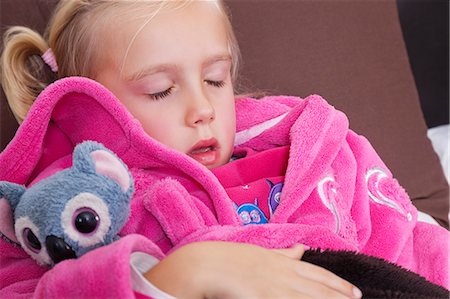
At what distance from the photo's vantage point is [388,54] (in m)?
1.56

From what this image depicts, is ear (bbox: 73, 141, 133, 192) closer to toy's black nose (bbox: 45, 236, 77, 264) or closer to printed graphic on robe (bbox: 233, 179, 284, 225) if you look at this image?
toy's black nose (bbox: 45, 236, 77, 264)

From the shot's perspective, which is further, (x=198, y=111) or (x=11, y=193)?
(x=198, y=111)

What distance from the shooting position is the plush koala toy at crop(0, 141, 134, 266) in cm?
78

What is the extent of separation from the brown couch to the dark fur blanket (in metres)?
0.64

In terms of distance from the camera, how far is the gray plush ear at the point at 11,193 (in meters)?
0.84

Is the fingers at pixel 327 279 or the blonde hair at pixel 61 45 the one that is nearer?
the fingers at pixel 327 279

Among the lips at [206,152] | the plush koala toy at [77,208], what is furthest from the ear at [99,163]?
the lips at [206,152]

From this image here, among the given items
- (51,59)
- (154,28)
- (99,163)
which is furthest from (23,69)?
(99,163)

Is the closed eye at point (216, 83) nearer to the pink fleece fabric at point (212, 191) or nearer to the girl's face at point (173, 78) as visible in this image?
the girl's face at point (173, 78)

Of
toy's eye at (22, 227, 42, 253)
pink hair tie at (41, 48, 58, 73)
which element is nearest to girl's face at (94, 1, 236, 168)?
pink hair tie at (41, 48, 58, 73)

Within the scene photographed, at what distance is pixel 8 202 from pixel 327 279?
424 millimetres

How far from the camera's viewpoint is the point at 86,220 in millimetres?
783

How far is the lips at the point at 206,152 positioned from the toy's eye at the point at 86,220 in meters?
0.26

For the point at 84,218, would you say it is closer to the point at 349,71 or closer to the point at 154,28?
the point at 154,28
